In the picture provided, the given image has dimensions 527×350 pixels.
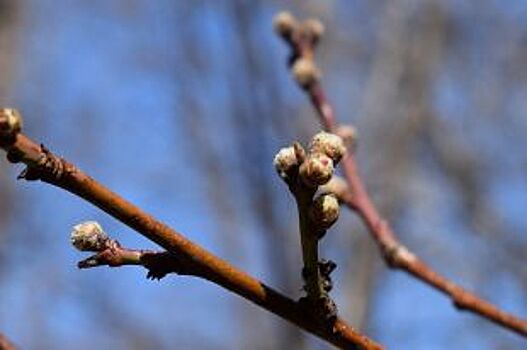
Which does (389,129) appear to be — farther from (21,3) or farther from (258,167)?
(21,3)

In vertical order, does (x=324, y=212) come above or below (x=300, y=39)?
below

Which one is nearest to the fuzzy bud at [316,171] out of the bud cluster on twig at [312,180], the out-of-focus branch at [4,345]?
the bud cluster on twig at [312,180]

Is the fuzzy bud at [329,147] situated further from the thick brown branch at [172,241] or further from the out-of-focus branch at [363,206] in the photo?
the out-of-focus branch at [363,206]

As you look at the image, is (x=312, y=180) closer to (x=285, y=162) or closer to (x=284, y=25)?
(x=285, y=162)

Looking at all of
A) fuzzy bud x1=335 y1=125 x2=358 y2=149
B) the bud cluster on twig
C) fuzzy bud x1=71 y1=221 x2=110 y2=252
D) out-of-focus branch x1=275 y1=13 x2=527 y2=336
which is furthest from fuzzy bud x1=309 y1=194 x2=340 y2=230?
fuzzy bud x1=335 y1=125 x2=358 y2=149

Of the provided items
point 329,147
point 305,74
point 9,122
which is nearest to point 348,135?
point 305,74
